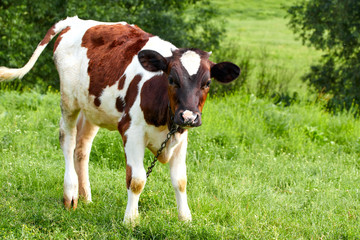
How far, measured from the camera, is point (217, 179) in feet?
19.8

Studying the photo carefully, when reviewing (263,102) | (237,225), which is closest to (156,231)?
(237,225)

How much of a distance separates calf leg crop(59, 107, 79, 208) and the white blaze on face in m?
1.88

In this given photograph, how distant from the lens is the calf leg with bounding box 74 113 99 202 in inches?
223

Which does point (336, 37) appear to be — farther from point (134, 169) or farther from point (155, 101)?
point (134, 169)

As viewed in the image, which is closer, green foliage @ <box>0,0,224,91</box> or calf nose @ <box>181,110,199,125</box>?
calf nose @ <box>181,110,199,125</box>

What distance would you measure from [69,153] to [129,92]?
1340 millimetres

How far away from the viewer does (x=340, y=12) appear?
1282 cm

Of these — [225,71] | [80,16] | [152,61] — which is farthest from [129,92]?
[80,16]

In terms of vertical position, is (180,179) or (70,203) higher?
(180,179)

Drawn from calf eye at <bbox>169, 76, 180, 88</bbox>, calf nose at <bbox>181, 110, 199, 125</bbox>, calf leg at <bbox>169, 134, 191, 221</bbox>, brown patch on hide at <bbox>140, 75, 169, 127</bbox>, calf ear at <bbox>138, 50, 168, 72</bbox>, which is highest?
calf ear at <bbox>138, 50, 168, 72</bbox>

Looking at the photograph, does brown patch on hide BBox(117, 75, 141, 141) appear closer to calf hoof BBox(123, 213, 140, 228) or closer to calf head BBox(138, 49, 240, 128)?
calf head BBox(138, 49, 240, 128)

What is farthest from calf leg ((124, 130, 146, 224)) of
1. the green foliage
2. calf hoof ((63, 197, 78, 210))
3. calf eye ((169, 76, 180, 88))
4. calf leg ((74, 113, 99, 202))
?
the green foliage

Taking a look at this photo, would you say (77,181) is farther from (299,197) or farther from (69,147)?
(299,197)

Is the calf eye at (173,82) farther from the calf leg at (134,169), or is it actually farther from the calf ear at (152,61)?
the calf leg at (134,169)
